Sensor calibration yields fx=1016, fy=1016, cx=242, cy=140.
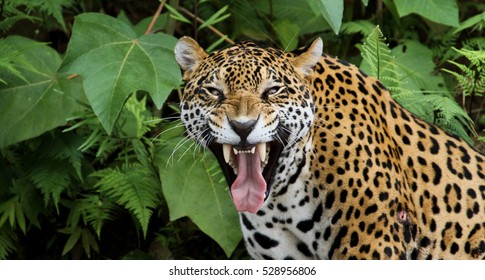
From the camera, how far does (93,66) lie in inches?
231

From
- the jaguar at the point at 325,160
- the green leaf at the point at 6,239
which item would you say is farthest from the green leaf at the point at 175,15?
the green leaf at the point at 6,239

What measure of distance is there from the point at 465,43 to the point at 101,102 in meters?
3.39

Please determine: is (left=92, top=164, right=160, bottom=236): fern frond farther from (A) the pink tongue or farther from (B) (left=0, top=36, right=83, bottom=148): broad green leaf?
(A) the pink tongue

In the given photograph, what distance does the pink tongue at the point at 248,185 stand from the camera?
5070 millimetres

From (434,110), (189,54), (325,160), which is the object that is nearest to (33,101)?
(189,54)

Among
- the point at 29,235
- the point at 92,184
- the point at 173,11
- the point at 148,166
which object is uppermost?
the point at 173,11

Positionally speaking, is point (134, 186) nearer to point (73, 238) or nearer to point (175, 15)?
point (73, 238)

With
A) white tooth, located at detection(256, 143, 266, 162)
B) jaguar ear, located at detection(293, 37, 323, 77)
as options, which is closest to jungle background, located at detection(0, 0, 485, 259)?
jaguar ear, located at detection(293, 37, 323, 77)

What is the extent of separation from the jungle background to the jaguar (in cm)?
44

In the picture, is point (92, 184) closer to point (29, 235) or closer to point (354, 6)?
point (29, 235)

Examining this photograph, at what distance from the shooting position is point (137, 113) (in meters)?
6.45

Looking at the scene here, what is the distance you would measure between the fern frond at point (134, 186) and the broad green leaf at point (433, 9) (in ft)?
6.55

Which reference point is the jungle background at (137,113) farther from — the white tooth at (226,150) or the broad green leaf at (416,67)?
the white tooth at (226,150)

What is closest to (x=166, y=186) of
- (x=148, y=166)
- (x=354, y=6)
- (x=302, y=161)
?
(x=148, y=166)
